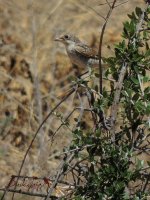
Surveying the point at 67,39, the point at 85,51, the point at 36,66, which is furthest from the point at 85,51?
the point at 36,66

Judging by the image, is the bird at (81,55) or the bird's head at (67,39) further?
the bird's head at (67,39)

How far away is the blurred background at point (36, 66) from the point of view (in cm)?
766

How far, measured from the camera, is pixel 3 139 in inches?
314

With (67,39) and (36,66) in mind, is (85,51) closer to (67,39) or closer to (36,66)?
(67,39)

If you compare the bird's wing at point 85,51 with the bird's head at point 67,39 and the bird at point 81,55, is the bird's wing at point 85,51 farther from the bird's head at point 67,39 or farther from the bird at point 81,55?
the bird's head at point 67,39

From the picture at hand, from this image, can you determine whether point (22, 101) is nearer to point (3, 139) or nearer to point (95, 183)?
point (3, 139)

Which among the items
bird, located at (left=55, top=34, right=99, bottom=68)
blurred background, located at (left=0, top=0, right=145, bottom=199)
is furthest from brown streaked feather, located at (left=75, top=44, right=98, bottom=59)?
blurred background, located at (left=0, top=0, right=145, bottom=199)

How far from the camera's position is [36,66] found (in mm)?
8969

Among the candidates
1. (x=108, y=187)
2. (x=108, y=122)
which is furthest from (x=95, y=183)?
(x=108, y=122)

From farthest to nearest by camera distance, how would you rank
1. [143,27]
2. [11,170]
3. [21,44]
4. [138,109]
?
[21,44], [11,170], [143,27], [138,109]

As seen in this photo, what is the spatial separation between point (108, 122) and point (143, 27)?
0.46 metres

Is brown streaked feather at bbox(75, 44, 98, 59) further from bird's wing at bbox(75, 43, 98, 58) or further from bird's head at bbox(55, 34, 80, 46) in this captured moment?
bird's head at bbox(55, 34, 80, 46)

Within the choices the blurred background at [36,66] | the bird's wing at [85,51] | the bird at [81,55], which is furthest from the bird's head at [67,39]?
the blurred background at [36,66]

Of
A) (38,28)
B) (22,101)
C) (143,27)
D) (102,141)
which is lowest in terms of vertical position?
(102,141)
